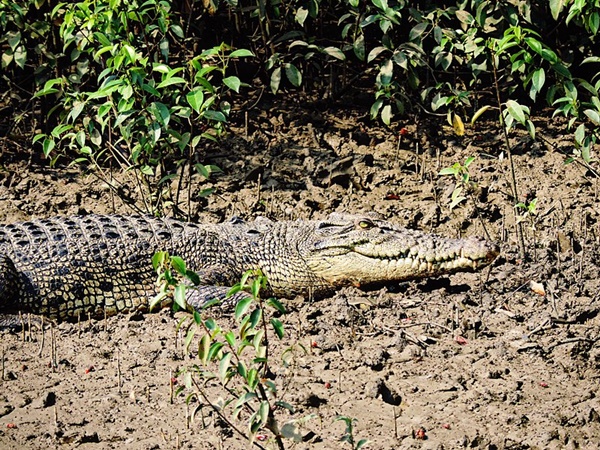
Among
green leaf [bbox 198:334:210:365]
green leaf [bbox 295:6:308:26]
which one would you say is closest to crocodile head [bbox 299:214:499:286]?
green leaf [bbox 295:6:308:26]

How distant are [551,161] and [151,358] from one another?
379 centimetres

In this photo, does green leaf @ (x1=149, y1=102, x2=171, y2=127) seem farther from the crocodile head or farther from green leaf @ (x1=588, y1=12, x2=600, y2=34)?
green leaf @ (x1=588, y1=12, x2=600, y2=34)

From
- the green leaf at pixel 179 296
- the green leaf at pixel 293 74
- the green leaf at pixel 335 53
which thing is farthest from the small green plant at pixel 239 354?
the green leaf at pixel 335 53

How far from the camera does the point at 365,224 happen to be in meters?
6.15

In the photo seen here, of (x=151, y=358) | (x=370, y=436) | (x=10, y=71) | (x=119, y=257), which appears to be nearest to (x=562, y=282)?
(x=370, y=436)

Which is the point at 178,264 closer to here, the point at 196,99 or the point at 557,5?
the point at 196,99

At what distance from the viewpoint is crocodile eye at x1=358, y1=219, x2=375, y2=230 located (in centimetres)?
615

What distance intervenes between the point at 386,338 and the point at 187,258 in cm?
174

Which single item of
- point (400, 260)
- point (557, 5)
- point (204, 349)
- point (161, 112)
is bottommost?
point (400, 260)

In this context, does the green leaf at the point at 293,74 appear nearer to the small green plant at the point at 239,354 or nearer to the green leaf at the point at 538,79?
the green leaf at the point at 538,79

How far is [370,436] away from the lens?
4195mm

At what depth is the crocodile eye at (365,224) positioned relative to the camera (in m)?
6.15

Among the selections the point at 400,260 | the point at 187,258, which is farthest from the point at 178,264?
the point at 187,258

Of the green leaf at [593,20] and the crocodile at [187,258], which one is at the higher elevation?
the green leaf at [593,20]
